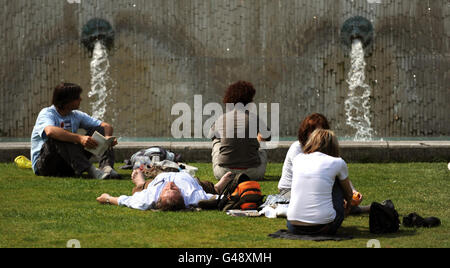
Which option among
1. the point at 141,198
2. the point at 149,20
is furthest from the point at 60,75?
the point at 141,198

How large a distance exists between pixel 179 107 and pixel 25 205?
8116 mm

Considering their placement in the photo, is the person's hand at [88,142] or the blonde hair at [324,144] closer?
the blonde hair at [324,144]

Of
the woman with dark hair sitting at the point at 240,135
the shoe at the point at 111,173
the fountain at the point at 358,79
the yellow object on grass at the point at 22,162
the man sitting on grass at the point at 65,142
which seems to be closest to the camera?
the woman with dark hair sitting at the point at 240,135

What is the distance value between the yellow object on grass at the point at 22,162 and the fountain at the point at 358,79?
6916 mm

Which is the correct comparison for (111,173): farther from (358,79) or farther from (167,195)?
(358,79)

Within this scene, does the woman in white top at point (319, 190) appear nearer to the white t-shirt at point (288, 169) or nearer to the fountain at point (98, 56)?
the white t-shirt at point (288, 169)

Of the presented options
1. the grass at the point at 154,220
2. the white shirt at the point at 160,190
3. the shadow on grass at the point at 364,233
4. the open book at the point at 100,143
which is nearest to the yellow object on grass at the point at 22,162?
the grass at the point at 154,220

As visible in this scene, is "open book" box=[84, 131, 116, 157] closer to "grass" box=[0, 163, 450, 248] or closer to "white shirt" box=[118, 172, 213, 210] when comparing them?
"grass" box=[0, 163, 450, 248]

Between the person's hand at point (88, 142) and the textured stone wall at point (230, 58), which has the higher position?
the textured stone wall at point (230, 58)

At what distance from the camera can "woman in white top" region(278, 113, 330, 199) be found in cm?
727

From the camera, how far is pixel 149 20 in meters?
16.1

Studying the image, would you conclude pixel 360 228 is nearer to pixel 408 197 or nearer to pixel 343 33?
pixel 408 197

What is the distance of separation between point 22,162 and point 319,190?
591 cm

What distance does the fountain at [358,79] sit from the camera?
15.8 m
